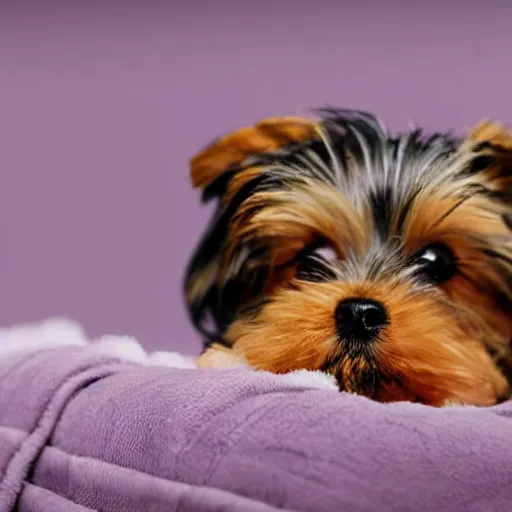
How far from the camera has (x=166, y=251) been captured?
201 centimetres

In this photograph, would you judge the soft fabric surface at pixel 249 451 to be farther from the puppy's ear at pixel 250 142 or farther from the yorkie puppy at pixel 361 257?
the puppy's ear at pixel 250 142

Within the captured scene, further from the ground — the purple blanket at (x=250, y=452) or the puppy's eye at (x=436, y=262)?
the puppy's eye at (x=436, y=262)

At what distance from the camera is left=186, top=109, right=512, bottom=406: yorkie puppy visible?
98 centimetres

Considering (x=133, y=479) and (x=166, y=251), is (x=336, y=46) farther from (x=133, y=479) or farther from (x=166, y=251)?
(x=133, y=479)

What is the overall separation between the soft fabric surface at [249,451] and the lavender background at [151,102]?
3.42ft

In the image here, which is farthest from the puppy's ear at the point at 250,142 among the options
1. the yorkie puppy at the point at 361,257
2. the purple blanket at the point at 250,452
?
the purple blanket at the point at 250,452

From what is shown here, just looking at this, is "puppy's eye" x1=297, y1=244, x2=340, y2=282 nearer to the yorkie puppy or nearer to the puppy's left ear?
the yorkie puppy

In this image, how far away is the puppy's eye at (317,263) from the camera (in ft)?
3.74

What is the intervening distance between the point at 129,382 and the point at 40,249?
4.05 feet

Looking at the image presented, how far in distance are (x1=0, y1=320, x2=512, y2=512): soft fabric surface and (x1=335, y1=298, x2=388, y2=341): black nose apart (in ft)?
0.47

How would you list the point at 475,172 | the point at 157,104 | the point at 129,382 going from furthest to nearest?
the point at 157,104, the point at 475,172, the point at 129,382

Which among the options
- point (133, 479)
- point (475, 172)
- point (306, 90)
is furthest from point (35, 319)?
point (133, 479)

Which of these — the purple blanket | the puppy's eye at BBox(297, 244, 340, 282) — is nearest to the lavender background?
the puppy's eye at BBox(297, 244, 340, 282)

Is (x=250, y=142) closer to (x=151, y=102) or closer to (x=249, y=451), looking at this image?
(x=249, y=451)
